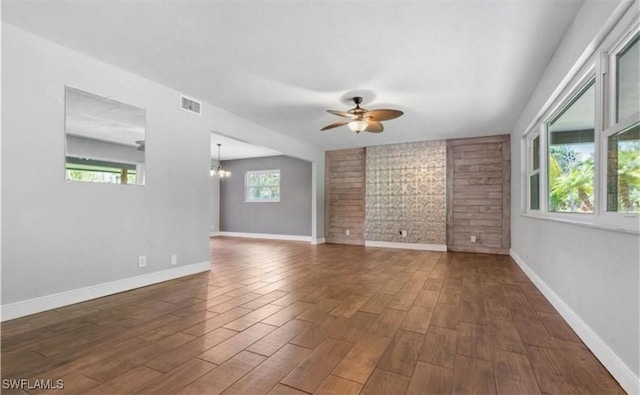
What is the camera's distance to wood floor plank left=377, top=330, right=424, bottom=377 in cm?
167

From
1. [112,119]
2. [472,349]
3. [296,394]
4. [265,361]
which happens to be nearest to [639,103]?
[472,349]

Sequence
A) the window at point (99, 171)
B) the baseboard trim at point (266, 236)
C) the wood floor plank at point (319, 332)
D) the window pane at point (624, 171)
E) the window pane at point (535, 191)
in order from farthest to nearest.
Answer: the baseboard trim at point (266, 236) → the window pane at point (535, 191) → the window at point (99, 171) → the wood floor plank at point (319, 332) → the window pane at point (624, 171)

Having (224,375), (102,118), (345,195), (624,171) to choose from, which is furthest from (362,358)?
(345,195)

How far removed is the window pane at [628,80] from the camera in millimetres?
1579

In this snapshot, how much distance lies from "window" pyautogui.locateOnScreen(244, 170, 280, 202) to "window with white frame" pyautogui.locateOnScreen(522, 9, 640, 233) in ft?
21.4

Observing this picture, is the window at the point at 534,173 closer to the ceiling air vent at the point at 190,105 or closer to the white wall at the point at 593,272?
the white wall at the point at 593,272

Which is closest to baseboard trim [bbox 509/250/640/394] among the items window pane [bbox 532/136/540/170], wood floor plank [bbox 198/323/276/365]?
window pane [bbox 532/136/540/170]

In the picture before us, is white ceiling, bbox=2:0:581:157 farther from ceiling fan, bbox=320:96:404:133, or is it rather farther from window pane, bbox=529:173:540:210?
window pane, bbox=529:173:540:210

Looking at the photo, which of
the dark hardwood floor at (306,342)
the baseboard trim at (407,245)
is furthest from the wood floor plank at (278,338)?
the baseboard trim at (407,245)

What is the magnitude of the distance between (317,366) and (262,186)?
285 inches

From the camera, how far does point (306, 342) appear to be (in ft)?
6.43

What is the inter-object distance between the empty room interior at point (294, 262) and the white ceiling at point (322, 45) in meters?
0.02

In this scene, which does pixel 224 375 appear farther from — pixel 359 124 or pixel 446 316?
pixel 359 124

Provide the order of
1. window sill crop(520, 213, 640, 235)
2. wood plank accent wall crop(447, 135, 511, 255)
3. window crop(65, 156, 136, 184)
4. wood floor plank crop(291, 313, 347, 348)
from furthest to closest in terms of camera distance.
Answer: wood plank accent wall crop(447, 135, 511, 255) < window crop(65, 156, 136, 184) < wood floor plank crop(291, 313, 347, 348) < window sill crop(520, 213, 640, 235)
